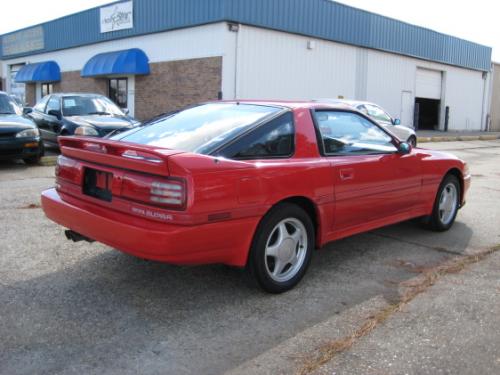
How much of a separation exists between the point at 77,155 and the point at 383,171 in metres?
2.63

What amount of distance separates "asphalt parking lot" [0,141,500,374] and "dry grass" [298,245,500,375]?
115 mm

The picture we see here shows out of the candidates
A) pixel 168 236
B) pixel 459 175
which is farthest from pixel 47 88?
pixel 168 236

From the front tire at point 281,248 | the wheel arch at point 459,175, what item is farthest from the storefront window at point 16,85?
the front tire at point 281,248

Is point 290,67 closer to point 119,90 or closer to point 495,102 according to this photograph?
point 119,90

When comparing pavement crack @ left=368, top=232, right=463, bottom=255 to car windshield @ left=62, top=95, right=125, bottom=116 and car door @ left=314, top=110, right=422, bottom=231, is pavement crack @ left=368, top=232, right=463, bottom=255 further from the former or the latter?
car windshield @ left=62, top=95, right=125, bottom=116

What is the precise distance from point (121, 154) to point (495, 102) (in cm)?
3836

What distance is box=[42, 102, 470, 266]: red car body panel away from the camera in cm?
314

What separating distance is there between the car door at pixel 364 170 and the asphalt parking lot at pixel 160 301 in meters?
0.47

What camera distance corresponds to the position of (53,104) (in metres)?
12.0

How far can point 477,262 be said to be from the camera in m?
4.61

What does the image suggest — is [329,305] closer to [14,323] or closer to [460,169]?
[14,323]

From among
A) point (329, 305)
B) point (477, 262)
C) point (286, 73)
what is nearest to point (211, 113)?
point (329, 305)

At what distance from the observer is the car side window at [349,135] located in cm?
421

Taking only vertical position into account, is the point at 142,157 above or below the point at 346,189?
above
